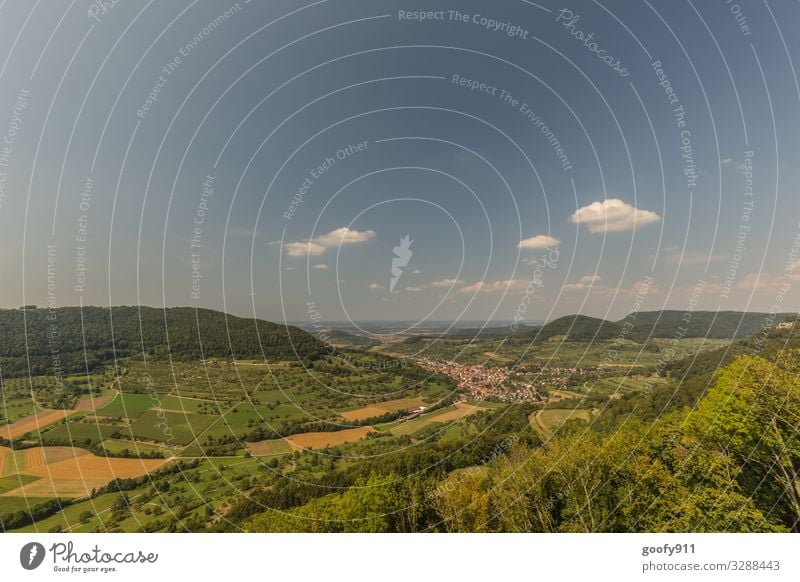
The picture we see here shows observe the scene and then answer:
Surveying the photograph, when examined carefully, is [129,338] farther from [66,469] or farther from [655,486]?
[655,486]

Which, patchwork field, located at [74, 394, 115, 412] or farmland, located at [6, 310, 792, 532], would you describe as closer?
farmland, located at [6, 310, 792, 532]

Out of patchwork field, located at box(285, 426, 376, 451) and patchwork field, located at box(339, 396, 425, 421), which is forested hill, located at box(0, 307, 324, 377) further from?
patchwork field, located at box(285, 426, 376, 451)

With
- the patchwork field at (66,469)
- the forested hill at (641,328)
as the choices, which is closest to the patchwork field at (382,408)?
the patchwork field at (66,469)

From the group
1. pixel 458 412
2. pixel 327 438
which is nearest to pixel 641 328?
pixel 458 412

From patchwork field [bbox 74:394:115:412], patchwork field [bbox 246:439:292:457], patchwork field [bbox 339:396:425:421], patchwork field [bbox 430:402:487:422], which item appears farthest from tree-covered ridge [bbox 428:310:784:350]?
patchwork field [bbox 74:394:115:412]

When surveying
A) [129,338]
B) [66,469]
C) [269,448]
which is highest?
[129,338]
